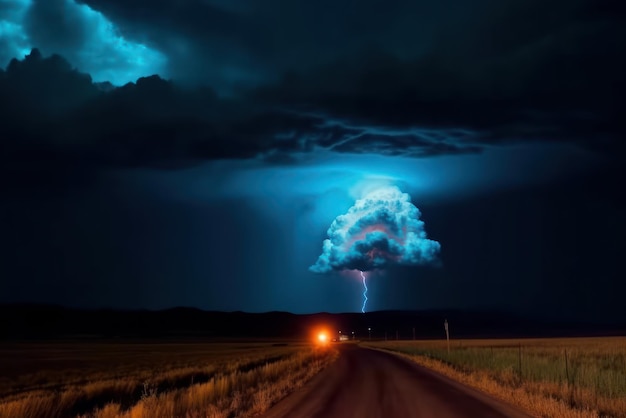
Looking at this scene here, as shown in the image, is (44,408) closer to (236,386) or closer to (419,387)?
(236,386)

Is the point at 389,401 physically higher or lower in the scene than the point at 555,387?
lower

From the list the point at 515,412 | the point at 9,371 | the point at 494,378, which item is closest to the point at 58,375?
the point at 9,371

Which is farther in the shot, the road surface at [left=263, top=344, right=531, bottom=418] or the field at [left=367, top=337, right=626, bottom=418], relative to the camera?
the field at [left=367, top=337, right=626, bottom=418]

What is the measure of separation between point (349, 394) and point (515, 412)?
247 inches

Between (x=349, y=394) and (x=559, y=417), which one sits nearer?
(x=559, y=417)

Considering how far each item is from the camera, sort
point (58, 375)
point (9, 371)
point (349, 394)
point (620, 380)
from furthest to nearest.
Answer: point (9, 371) → point (58, 375) → point (620, 380) → point (349, 394)

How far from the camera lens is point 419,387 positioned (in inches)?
904

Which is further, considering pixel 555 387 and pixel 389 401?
pixel 555 387

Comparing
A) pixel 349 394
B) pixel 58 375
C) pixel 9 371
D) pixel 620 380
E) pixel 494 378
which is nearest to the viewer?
pixel 349 394

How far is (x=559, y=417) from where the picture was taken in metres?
14.5

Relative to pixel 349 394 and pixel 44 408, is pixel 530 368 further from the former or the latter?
pixel 44 408

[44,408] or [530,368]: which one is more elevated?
[530,368]

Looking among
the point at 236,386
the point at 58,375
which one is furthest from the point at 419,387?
the point at 58,375

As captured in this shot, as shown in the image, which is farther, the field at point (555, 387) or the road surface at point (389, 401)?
the field at point (555, 387)
